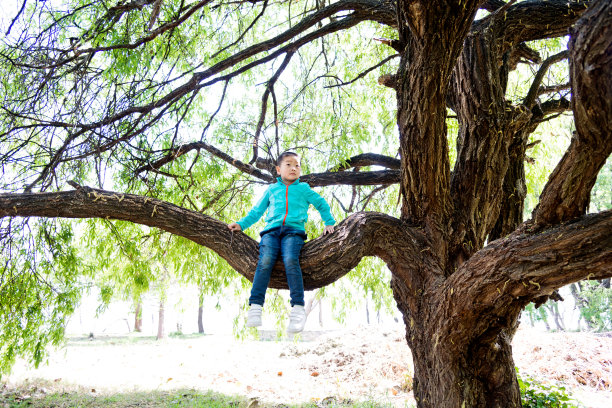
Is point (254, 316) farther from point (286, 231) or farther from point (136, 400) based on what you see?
point (136, 400)

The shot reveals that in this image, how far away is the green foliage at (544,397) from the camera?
383 cm

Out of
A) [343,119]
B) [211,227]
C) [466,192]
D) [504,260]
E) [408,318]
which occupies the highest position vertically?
[343,119]

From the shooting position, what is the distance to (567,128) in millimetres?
6191

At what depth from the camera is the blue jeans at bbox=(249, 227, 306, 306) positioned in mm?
2945

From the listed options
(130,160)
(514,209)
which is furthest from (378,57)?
(130,160)

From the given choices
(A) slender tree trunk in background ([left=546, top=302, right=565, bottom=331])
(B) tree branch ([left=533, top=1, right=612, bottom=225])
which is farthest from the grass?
(A) slender tree trunk in background ([left=546, top=302, right=565, bottom=331])

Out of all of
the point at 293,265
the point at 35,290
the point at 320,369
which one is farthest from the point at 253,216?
the point at 320,369

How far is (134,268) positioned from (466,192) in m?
3.20

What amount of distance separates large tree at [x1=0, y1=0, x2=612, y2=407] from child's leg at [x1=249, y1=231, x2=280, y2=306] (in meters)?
0.12

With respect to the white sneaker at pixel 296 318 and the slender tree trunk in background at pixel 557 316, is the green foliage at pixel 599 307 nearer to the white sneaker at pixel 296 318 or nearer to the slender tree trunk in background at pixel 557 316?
the slender tree trunk in background at pixel 557 316

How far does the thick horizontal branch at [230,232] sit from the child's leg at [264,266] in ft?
0.35

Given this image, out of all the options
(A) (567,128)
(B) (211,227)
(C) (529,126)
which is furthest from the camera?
(A) (567,128)

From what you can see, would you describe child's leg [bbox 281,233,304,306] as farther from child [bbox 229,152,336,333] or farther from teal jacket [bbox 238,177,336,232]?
teal jacket [bbox 238,177,336,232]

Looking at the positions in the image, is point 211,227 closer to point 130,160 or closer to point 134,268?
point 130,160
